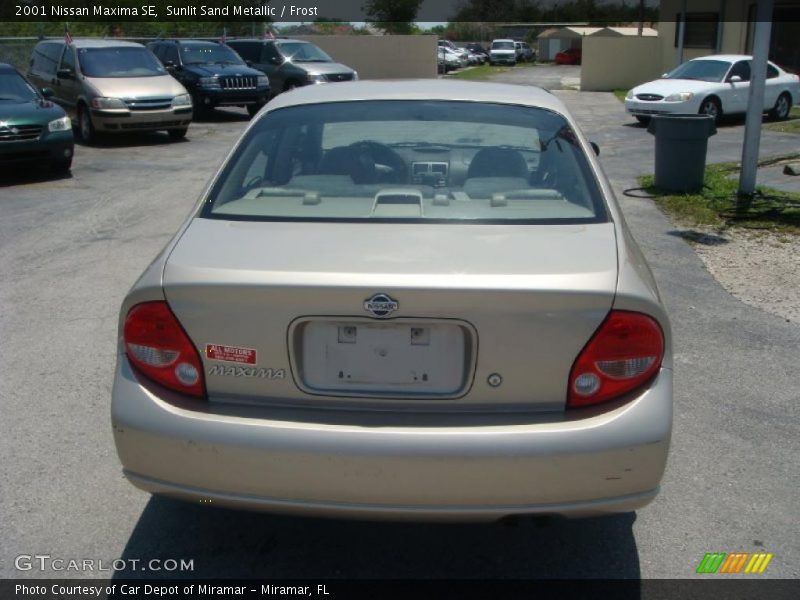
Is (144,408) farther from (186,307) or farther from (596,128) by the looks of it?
(596,128)

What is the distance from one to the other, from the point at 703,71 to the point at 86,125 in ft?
43.6

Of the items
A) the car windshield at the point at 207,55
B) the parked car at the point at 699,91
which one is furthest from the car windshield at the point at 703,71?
the car windshield at the point at 207,55

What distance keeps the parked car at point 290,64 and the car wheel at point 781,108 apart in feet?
33.5

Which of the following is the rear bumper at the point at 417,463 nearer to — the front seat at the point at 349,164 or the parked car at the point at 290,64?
the front seat at the point at 349,164

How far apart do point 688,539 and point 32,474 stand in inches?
112

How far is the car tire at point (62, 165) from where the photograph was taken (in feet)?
42.1

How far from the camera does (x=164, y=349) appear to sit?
3.04 m

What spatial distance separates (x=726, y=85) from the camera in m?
19.9

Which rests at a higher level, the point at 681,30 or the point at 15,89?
the point at 681,30

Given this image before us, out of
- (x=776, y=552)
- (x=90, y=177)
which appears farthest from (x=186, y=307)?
(x=90, y=177)

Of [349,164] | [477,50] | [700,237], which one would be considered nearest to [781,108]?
[700,237]

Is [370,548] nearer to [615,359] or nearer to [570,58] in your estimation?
[615,359]

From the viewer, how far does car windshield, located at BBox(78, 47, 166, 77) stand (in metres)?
16.9

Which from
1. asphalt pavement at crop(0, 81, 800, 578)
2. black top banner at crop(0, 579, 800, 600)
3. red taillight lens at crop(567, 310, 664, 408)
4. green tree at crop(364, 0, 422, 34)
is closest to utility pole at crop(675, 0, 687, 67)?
green tree at crop(364, 0, 422, 34)
